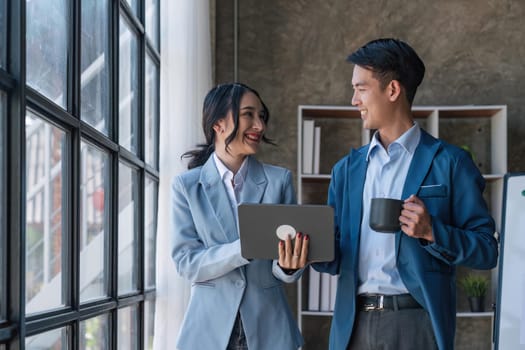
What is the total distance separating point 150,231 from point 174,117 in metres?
0.57

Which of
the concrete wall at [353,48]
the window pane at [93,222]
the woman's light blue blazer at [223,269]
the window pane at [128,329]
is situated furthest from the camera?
the concrete wall at [353,48]

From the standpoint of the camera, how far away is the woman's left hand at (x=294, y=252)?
2033 mm

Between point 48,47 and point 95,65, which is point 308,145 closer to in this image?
point 95,65

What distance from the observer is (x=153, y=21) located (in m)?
3.99

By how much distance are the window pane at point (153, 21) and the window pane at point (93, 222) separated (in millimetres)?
1120

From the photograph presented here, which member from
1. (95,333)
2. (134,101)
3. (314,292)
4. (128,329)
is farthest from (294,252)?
(314,292)

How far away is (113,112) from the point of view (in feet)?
9.82

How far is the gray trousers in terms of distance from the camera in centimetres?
196

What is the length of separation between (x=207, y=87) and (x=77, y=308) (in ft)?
6.08

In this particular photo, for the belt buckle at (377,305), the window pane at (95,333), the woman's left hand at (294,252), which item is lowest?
the window pane at (95,333)

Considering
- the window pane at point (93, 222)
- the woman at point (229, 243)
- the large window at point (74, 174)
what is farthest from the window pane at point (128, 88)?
the woman at point (229, 243)

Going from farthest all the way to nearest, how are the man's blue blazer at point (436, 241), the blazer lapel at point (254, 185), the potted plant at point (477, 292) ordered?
the potted plant at point (477, 292) → the blazer lapel at point (254, 185) → the man's blue blazer at point (436, 241)

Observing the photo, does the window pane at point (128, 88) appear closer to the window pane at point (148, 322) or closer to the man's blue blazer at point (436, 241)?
the window pane at point (148, 322)

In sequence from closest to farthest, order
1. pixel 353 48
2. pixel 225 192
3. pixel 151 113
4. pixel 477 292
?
pixel 225 192
pixel 151 113
pixel 477 292
pixel 353 48
